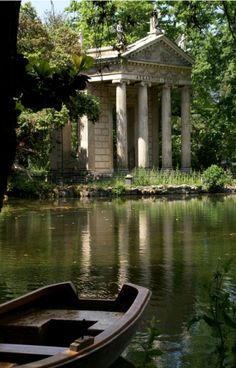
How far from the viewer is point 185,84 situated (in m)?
50.8

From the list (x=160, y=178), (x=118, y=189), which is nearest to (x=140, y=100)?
(x=160, y=178)

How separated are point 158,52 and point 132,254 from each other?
1380 inches

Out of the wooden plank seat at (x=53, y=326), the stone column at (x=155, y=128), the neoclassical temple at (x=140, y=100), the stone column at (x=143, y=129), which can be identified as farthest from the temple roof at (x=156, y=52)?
the wooden plank seat at (x=53, y=326)

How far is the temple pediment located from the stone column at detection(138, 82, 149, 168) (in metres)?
2.15

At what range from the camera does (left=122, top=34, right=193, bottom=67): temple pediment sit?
4644cm

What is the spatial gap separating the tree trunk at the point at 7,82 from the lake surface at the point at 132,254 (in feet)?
8.11

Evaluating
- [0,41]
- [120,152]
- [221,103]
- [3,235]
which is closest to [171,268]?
[3,235]

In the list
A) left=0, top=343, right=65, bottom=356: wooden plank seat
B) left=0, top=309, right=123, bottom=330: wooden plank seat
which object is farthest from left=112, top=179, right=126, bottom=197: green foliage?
left=0, top=343, right=65, bottom=356: wooden plank seat

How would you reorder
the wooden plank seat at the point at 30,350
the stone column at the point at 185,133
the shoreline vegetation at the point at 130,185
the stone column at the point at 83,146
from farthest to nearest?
1. the stone column at the point at 185,133
2. the stone column at the point at 83,146
3. the shoreline vegetation at the point at 130,185
4. the wooden plank seat at the point at 30,350

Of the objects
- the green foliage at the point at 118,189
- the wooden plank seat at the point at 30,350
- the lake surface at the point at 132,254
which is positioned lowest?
the lake surface at the point at 132,254

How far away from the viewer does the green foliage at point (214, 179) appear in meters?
41.7

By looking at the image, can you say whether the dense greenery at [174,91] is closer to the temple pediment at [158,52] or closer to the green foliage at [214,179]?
the temple pediment at [158,52]

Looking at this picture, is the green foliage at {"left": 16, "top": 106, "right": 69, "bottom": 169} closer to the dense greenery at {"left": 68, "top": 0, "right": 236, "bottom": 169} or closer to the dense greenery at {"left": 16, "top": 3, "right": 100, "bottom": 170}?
the dense greenery at {"left": 16, "top": 3, "right": 100, "bottom": 170}

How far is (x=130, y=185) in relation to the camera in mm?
40969
